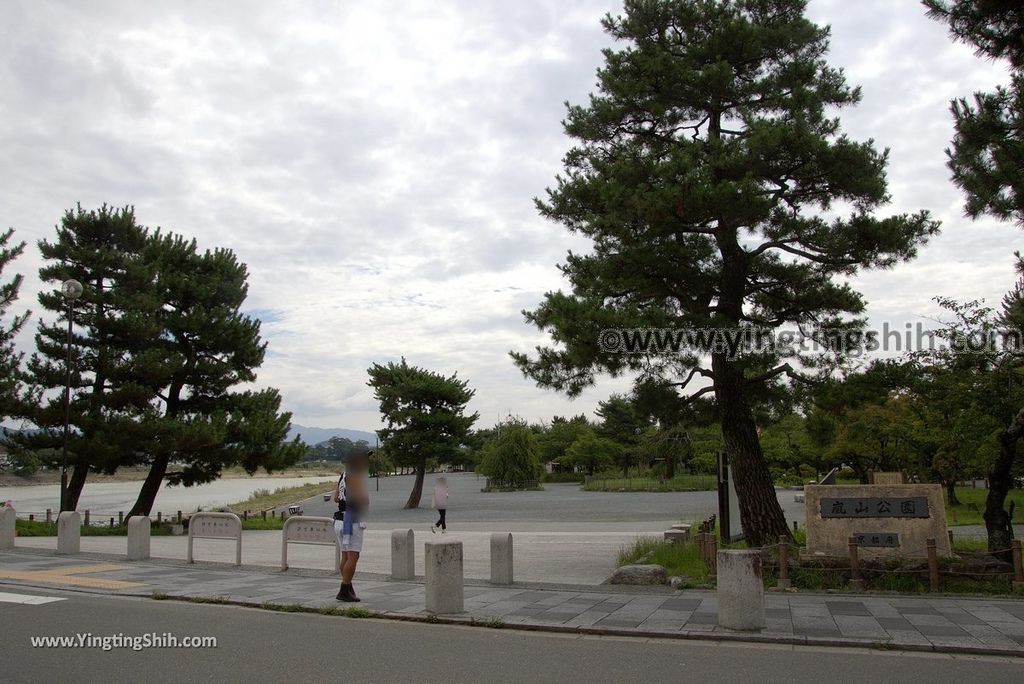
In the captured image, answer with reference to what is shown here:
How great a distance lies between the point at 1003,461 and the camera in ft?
37.1

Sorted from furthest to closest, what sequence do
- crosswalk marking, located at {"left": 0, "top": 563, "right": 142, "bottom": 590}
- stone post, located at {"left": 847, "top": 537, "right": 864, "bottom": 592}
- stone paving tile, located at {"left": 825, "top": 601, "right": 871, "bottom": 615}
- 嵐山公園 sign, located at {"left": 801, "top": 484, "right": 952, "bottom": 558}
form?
嵐山公園 sign, located at {"left": 801, "top": 484, "right": 952, "bottom": 558}
crosswalk marking, located at {"left": 0, "top": 563, "right": 142, "bottom": 590}
stone post, located at {"left": 847, "top": 537, "right": 864, "bottom": 592}
stone paving tile, located at {"left": 825, "top": 601, "right": 871, "bottom": 615}

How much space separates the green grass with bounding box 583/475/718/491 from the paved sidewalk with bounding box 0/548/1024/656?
3701cm

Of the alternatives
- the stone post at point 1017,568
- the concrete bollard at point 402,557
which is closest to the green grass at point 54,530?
the concrete bollard at point 402,557

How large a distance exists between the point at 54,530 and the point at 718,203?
2267 centimetres

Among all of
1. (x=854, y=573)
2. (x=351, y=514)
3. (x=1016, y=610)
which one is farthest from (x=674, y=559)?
(x=351, y=514)

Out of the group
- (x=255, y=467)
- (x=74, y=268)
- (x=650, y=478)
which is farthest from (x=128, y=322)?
(x=650, y=478)

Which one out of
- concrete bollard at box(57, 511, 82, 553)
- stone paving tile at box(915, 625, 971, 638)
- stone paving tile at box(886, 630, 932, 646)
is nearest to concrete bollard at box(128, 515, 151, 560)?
concrete bollard at box(57, 511, 82, 553)

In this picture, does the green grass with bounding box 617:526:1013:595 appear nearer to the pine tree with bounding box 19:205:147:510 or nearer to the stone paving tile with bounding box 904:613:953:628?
the stone paving tile with bounding box 904:613:953:628

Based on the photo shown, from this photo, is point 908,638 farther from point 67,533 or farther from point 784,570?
point 67,533

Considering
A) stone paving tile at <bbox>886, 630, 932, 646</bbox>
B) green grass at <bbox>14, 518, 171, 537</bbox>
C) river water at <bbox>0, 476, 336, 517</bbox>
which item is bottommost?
river water at <bbox>0, 476, 336, 517</bbox>

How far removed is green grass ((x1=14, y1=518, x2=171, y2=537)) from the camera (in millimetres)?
22703

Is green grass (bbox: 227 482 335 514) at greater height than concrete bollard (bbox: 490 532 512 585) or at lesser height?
lesser

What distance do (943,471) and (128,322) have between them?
29.5 metres

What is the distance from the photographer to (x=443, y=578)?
9.19 metres
